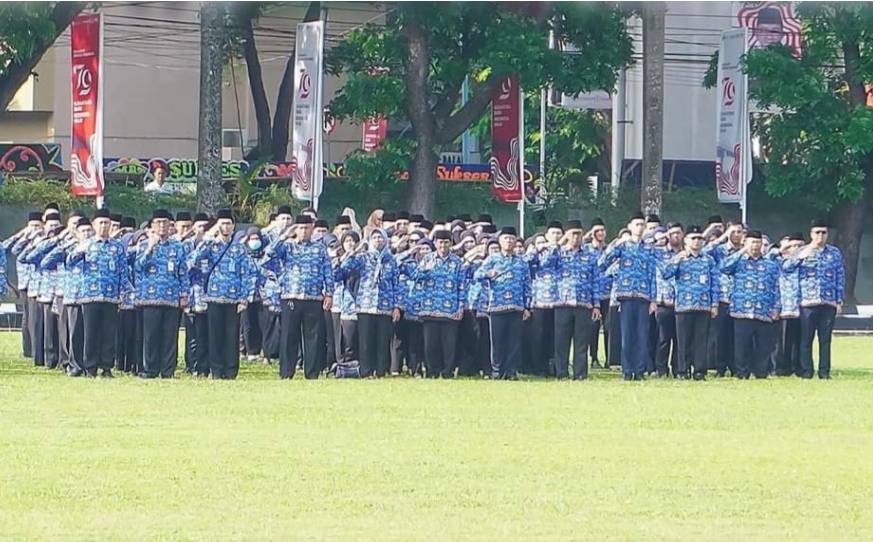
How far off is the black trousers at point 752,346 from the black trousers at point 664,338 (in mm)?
729

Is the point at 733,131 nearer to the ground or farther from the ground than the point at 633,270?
farther from the ground

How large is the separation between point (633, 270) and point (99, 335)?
Answer: 6.02 metres

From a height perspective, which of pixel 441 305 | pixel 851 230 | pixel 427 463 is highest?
pixel 851 230

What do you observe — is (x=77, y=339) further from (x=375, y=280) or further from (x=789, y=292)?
(x=789, y=292)

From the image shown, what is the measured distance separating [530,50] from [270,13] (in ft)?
50.6

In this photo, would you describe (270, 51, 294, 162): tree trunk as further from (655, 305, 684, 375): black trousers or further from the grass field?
the grass field

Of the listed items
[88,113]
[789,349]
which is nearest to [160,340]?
[88,113]

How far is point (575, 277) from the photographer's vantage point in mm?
22172

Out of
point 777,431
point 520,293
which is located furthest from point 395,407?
point 520,293

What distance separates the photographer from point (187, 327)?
2219 centimetres

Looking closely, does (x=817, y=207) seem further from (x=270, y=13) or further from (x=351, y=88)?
(x=270, y=13)

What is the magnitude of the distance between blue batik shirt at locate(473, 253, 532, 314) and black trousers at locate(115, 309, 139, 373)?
12.9ft

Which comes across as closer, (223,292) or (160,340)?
(223,292)

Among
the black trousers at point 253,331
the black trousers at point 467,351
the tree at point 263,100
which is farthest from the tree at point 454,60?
the black trousers at point 467,351
